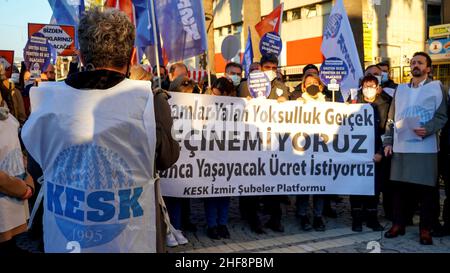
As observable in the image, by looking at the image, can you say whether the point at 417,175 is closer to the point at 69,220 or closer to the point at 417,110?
the point at 417,110

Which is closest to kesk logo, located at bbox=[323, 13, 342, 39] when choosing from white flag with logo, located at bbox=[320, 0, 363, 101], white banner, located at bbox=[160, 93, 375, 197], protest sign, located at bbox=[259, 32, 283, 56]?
white flag with logo, located at bbox=[320, 0, 363, 101]

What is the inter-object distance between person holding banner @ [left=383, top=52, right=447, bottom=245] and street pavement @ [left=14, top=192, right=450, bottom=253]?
8.5 inches

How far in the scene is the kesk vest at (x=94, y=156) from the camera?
1.88 m

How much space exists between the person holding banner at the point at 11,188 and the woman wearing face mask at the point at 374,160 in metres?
4.07

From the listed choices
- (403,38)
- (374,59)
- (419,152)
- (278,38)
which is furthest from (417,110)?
(403,38)

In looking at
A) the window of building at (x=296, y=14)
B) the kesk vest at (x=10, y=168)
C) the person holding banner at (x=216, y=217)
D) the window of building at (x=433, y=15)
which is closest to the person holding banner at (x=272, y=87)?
the person holding banner at (x=216, y=217)

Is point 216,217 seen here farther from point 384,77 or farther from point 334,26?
point 384,77

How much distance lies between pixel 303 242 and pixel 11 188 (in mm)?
3443

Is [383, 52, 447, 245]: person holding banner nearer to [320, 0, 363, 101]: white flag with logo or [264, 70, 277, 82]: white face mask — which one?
[264, 70, 277, 82]: white face mask

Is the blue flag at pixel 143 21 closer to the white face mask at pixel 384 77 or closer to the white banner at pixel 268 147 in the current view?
the white banner at pixel 268 147

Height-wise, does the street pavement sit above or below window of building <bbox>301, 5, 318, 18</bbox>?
below

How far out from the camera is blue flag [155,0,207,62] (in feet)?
21.4

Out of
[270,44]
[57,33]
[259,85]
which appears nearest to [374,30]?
[270,44]
